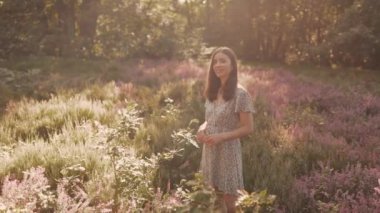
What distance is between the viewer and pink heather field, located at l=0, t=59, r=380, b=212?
4492mm

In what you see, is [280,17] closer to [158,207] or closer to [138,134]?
[138,134]

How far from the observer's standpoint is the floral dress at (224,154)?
4496 millimetres

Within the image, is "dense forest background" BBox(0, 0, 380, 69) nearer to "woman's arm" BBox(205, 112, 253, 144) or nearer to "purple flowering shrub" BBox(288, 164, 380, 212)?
"purple flowering shrub" BBox(288, 164, 380, 212)

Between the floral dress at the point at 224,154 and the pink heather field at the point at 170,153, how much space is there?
0.74ft

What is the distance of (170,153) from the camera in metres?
5.03

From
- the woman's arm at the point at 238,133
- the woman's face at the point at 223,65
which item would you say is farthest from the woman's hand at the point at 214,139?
the woman's face at the point at 223,65

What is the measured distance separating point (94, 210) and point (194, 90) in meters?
7.60

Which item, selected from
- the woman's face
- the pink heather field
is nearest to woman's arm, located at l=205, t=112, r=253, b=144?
the pink heather field

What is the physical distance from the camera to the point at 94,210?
4340 millimetres

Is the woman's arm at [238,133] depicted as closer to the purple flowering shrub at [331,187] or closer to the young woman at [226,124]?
the young woman at [226,124]

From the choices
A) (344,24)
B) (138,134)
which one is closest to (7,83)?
(138,134)

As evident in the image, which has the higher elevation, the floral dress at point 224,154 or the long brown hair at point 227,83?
the long brown hair at point 227,83

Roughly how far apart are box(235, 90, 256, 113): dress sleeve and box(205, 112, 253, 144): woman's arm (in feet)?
0.14

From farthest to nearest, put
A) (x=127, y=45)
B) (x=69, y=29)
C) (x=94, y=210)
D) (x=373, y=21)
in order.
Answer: (x=69, y=29), (x=127, y=45), (x=373, y=21), (x=94, y=210)
